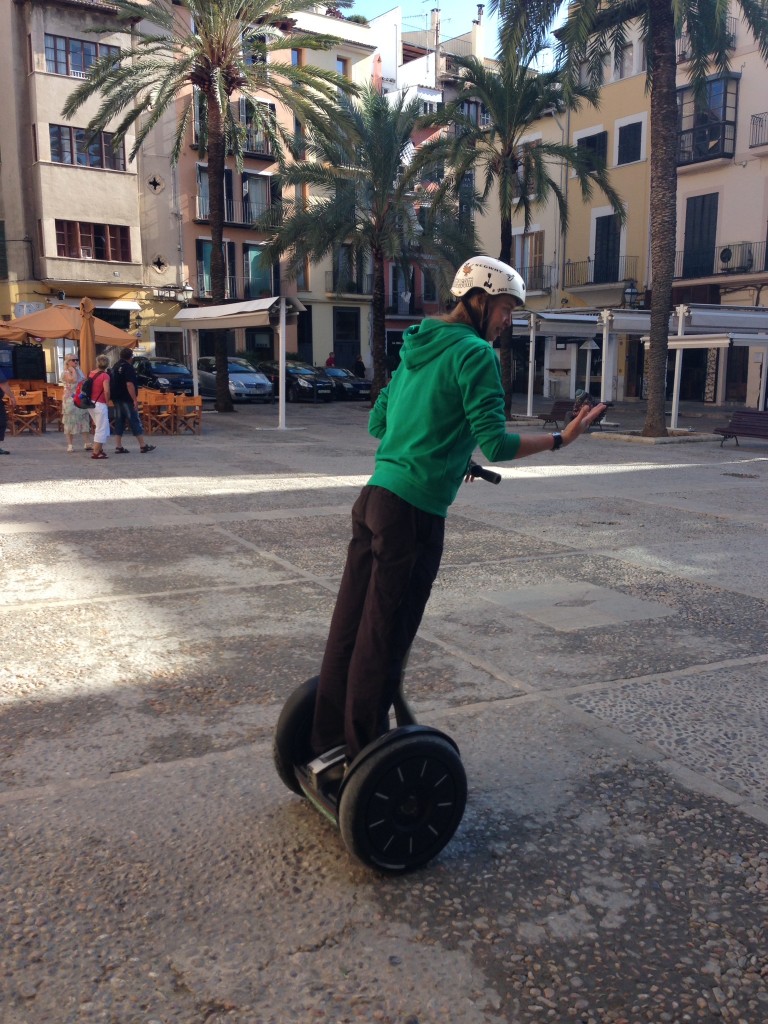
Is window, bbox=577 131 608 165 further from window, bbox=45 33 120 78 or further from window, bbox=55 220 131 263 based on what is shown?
window, bbox=55 220 131 263

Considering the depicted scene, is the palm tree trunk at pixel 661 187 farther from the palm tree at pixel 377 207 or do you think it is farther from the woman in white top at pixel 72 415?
the woman in white top at pixel 72 415

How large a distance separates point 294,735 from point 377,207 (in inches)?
931

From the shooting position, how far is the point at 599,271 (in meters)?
34.1

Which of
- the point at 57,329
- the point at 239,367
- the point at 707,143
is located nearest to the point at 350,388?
the point at 239,367

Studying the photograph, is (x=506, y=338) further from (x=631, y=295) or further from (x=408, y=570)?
(x=408, y=570)

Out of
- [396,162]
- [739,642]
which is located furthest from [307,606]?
[396,162]

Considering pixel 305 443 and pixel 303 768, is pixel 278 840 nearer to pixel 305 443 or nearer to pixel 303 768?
pixel 303 768

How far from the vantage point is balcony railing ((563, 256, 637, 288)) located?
108ft

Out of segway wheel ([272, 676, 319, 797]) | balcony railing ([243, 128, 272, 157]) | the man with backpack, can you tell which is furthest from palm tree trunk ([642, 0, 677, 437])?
balcony railing ([243, 128, 272, 157])

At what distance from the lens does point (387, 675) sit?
107 inches

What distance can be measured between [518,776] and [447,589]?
8.77 ft

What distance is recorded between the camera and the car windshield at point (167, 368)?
2780cm

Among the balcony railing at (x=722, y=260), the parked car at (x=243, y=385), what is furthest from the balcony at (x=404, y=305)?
the parked car at (x=243, y=385)

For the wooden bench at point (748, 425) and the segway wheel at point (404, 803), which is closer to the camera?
the segway wheel at point (404, 803)
